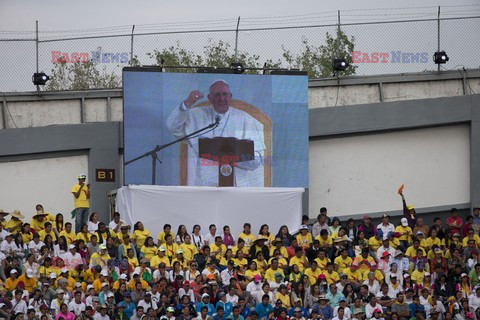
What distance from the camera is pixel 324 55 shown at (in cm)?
4566

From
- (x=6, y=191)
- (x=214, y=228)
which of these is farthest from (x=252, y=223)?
(x=6, y=191)

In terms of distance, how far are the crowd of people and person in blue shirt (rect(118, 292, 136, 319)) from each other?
31 mm

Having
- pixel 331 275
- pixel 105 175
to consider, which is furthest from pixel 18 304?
pixel 105 175

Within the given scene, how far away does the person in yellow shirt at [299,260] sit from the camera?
33469 millimetres

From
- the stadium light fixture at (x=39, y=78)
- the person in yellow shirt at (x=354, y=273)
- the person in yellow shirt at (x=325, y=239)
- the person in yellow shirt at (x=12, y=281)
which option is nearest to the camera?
the person in yellow shirt at (x=12, y=281)

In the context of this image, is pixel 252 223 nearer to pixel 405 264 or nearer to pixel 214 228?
pixel 214 228

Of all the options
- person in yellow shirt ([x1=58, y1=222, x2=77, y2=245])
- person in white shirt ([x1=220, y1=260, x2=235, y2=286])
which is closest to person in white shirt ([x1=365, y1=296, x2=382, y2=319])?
person in white shirt ([x1=220, y1=260, x2=235, y2=286])

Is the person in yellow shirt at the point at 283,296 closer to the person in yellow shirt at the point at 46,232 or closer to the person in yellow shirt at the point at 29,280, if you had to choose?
the person in yellow shirt at the point at 29,280

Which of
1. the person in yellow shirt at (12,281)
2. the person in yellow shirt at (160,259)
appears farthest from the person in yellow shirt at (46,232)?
the person in yellow shirt at (160,259)

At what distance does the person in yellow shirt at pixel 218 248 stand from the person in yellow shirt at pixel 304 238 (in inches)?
76.8

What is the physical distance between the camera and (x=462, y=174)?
39.9 meters

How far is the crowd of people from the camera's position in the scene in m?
31.0

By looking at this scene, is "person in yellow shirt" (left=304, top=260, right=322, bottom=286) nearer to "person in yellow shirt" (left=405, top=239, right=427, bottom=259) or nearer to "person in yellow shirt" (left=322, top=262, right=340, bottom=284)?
"person in yellow shirt" (left=322, top=262, right=340, bottom=284)

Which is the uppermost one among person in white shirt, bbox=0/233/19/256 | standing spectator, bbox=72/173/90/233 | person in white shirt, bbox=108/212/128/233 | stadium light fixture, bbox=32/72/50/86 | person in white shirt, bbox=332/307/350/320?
stadium light fixture, bbox=32/72/50/86
